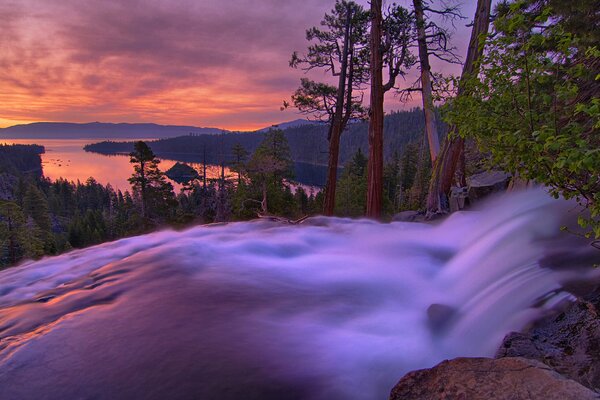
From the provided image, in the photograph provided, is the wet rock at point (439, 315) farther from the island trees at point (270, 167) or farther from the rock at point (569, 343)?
the island trees at point (270, 167)

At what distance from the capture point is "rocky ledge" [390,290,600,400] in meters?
2.15

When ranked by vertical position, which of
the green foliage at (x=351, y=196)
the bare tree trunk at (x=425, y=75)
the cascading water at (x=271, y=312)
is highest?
the bare tree trunk at (x=425, y=75)

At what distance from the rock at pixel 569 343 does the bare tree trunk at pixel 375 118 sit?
955cm

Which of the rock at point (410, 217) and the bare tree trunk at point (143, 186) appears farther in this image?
the bare tree trunk at point (143, 186)

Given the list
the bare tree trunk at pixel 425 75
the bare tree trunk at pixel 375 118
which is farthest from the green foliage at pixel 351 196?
the bare tree trunk at pixel 425 75

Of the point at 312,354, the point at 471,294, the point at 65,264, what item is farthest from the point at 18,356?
the point at 471,294

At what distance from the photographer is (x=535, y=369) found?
7.48ft

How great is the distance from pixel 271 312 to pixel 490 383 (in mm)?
3028

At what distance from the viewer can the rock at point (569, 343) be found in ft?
8.29

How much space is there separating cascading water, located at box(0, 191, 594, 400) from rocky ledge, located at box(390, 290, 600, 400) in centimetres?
36

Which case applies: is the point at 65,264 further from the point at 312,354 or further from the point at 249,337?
the point at 312,354

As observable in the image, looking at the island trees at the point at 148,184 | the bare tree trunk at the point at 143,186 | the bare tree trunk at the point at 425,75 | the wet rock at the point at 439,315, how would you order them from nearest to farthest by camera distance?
1. the wet rock at the point at 439,315
2. the bare tree trunk at the point at 425,75
3. the island trees at the point at 148,184
4. the bare tree trunk at the point at 143,186

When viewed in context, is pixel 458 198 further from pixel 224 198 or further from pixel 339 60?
pixel 224 198

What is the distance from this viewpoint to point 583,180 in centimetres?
310
